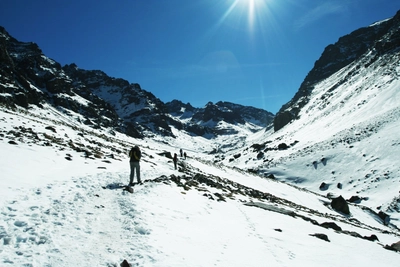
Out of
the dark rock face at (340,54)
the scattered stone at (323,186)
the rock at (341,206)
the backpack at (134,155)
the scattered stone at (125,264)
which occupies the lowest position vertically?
the rock at (341,206)

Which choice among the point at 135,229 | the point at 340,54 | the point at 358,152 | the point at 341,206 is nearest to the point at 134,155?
the point at 135,229

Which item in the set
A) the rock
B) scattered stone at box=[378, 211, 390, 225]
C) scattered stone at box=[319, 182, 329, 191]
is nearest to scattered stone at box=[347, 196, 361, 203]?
scattered stone at box=[378, 211, 390, 225]

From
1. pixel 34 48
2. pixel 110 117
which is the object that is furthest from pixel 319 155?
pixel 34 48

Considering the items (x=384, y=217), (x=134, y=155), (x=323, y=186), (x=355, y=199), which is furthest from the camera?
(x=323, y=186)

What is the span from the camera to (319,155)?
1729 inches

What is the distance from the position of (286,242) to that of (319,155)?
1550 inches

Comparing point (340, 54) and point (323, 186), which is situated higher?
point (340, 54)

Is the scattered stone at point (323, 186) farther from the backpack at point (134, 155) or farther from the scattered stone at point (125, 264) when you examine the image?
the scattered stone at point (125, 264)

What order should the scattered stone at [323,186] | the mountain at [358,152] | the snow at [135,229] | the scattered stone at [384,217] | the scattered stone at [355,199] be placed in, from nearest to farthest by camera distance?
the snow at [135,229] < the scattered stone at [384,217] < the scattered stone at [355,199] < the mountain at [358,152] < the scattered stone at [323,186]

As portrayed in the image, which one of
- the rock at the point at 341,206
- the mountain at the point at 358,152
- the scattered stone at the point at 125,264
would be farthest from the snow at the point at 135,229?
the mountain at the point at 358,152

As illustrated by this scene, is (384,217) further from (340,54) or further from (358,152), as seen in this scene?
(340,54)

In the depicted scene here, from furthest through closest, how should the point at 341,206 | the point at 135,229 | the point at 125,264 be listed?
1. the point at 341,206
2. the point at 135,229
3. the point at 125,264

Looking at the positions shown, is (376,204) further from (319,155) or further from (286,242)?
(286,242)

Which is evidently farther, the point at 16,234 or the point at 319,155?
the point at 319,155
